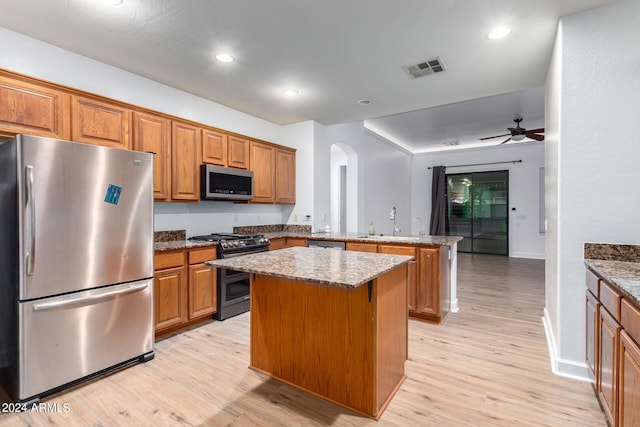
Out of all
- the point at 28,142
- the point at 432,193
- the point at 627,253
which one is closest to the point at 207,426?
the point at 28,142

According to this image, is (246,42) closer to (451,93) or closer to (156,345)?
(451,93)

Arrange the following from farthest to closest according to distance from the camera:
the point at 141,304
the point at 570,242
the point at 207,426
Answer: the point at 141,304, the point at 570,242, the point at 207,426

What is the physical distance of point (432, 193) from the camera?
8797 millimetres

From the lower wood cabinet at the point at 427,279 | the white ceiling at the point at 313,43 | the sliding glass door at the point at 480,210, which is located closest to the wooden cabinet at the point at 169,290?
the white ceiling at the point at 313,43

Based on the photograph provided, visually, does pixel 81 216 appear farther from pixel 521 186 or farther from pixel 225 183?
pixel 521 186

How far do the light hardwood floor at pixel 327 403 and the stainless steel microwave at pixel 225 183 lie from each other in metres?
1.53

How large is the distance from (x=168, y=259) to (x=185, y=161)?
1122mm

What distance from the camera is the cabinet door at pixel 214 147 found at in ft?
11.9

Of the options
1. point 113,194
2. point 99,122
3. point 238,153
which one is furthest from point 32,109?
point 238,153

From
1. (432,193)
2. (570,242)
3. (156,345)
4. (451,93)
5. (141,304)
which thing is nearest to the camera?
(570,242)

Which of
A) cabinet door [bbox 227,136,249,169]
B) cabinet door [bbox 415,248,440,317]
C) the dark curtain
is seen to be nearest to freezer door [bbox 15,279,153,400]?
cabinet door [bbox 227,136,249,169]

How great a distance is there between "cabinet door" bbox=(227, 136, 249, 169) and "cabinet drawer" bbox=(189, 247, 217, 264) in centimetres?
117

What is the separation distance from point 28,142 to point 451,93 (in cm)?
389

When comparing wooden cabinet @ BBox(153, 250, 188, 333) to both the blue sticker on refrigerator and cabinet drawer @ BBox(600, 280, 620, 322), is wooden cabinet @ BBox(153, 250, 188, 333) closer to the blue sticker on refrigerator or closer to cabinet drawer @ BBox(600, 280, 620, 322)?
the blue sticker on refrigerator
